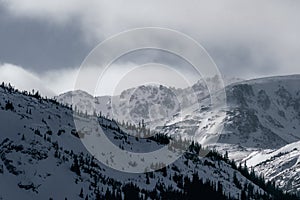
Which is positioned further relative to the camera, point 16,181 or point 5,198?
point 16,181

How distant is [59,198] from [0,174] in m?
19.0

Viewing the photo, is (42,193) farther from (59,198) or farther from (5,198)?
(5,198)

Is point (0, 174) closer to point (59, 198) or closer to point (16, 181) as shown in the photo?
point (16, 181)

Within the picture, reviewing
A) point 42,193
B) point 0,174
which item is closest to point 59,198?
point 42,193

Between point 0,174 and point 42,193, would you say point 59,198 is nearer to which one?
point 42,193

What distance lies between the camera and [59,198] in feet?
652

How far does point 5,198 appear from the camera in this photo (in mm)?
181625

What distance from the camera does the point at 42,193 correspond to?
19800 centimetres

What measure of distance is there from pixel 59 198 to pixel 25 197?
11819mm

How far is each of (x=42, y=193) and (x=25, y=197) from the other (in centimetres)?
786

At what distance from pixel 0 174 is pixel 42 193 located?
1370cm

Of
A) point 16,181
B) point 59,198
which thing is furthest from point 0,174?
point 59,198

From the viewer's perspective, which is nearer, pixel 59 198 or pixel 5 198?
pixel 5 198

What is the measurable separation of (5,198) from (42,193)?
1805 cm
